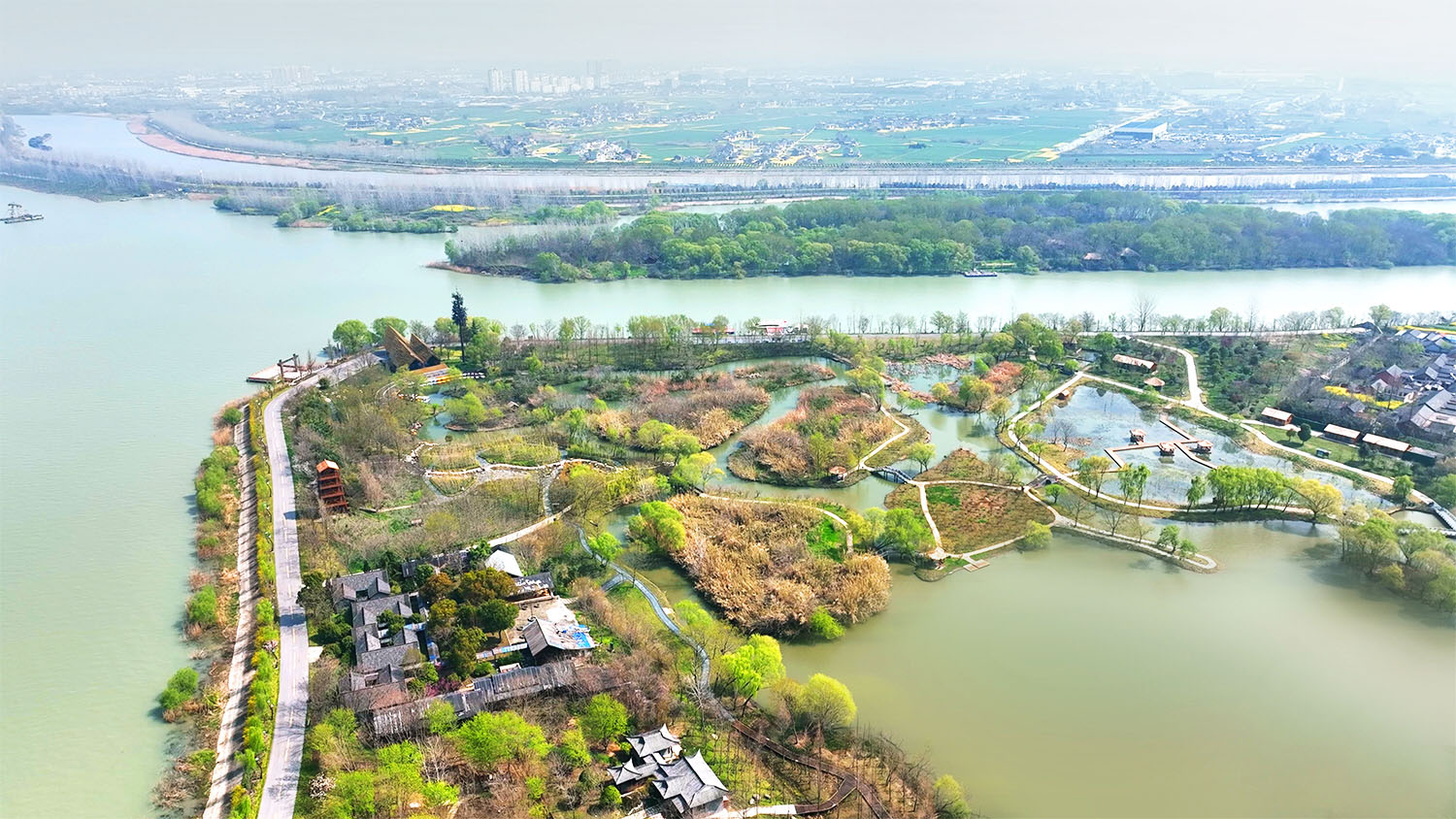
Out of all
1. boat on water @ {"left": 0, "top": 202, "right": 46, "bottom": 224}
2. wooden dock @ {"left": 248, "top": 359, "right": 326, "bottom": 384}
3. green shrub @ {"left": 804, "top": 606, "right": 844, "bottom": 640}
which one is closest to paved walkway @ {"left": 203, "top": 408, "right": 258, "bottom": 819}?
wooden dock @ {"left": 248, "top": 359, "right": 326, "bottom": 384}

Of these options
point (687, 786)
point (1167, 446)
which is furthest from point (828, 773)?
point (1167, 446)

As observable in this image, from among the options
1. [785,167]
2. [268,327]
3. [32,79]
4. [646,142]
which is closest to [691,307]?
[268,327]

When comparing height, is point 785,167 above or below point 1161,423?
above

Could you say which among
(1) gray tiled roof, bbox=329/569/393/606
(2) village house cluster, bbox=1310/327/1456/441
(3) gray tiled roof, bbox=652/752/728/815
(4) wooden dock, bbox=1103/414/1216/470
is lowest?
(3) gray tiled roof, bbox=652/752/728/815

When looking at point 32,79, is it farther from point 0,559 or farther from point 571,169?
point 0,559

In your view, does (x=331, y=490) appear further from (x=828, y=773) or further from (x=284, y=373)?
(x=828, y=773)

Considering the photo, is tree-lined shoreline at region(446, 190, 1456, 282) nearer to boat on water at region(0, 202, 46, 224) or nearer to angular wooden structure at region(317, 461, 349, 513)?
angular wooden structure at region(317, 461, 349, 513)
